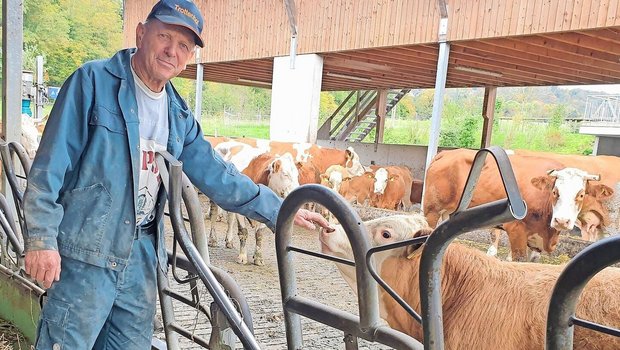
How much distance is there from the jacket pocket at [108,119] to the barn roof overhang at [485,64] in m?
8.28

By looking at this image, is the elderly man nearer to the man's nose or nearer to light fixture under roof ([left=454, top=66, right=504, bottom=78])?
the man's nose

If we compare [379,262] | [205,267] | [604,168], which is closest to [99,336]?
[205,267]

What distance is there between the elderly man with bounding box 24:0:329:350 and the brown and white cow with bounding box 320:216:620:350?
950mm

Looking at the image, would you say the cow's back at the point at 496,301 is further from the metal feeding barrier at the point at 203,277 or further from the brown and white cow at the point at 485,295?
the metal feeding barrier at the point at 203,277

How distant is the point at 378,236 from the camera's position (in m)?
2.97

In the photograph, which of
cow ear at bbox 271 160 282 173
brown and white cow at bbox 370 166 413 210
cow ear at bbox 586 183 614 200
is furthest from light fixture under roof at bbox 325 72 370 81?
cow ear at bbox 586 183 614 200

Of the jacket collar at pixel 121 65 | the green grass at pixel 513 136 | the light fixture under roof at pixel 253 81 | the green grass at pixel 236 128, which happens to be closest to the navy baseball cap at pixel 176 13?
the jacket collar at pixel 121 65

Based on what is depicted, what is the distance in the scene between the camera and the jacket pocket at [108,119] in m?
1.86

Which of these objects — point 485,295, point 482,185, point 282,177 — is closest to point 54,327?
point 485,295

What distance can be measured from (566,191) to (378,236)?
545cm

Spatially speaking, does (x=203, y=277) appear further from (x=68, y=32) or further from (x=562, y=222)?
(x=68, y=32)

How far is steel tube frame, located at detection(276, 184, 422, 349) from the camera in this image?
1.49 metres

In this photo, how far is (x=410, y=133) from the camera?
133 feet

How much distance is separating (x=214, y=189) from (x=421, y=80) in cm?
1625
